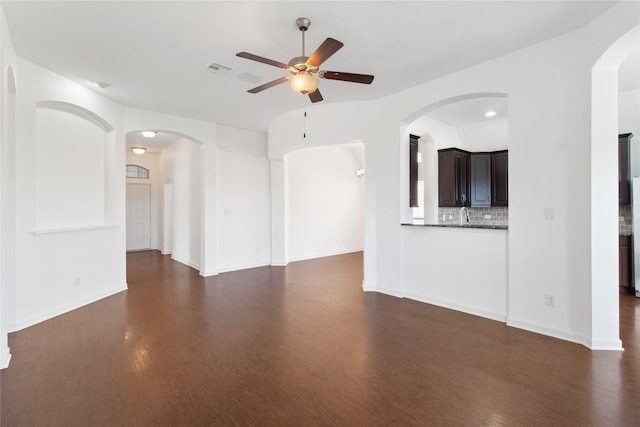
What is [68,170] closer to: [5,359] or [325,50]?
[5,359]

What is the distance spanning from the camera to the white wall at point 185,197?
22.2 feet

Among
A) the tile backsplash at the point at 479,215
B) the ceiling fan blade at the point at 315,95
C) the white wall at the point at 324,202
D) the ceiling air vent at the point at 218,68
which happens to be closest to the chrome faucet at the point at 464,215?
the tile backsplash at the point at 479,215

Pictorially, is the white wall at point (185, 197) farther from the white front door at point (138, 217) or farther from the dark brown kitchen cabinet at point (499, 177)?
the dark brown kitchen cabinet at point (499, 177)

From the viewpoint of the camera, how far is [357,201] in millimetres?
9344

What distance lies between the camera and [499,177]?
617 cm

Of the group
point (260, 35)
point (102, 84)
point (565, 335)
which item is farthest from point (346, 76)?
point (102, 84)

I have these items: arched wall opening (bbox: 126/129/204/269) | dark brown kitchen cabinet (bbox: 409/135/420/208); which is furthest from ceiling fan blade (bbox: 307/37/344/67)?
arched wall opening (bbox: 126/129/204/269)

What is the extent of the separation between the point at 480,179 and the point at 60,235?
23.1 ft

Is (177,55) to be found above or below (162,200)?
above

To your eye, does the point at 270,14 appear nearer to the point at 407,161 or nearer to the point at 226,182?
the point at 407,161

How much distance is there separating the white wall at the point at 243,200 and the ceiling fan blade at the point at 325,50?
432cm

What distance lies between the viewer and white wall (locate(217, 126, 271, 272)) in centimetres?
641

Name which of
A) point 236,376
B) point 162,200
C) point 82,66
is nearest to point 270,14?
point 82,66

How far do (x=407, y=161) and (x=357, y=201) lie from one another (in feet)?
15.3
